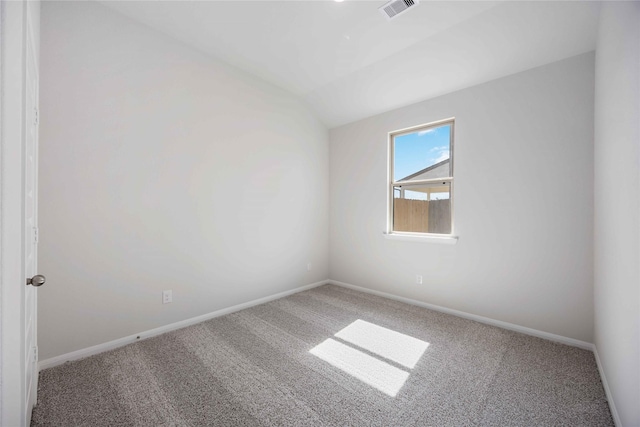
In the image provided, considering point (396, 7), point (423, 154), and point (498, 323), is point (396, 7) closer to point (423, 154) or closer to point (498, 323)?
point (423, 154)

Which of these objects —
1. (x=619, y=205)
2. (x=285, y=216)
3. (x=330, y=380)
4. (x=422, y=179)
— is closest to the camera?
(x=619, y=205)

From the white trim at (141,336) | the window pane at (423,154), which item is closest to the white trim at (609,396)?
the window pane at (423,154)

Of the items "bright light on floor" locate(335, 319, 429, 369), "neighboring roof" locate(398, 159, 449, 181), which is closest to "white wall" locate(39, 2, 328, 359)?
"bright light on floor" locate(335, 319, 429, 369)

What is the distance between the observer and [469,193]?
2789 mm

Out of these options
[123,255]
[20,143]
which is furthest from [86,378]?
[20,143]

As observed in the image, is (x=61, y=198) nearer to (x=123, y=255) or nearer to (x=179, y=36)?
(x=123, y=255)

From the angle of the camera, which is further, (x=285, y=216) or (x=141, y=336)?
(x=285, y=216)

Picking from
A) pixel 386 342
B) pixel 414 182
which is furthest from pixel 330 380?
pixel 414 182

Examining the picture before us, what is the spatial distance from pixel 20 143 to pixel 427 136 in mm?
3471

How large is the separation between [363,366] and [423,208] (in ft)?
6.86

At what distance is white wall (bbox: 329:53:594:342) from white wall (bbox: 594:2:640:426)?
0.29 metres

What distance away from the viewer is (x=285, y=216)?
3521 millimetres

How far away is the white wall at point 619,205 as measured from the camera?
117 centimetres

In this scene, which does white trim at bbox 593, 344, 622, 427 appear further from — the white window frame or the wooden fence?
the wooden fence
